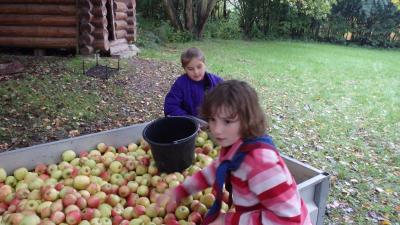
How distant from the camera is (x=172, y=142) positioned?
288 cm

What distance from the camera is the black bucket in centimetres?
287

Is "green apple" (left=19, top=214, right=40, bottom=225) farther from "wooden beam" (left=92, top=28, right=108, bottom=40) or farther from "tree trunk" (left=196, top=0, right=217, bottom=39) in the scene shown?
"tree trunk" (left=196, top=0, right=217, bottom=39)

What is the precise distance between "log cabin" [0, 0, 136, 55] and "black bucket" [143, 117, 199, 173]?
20.9ft

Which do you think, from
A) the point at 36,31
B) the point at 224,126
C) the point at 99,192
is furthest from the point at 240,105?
the point at 36,31

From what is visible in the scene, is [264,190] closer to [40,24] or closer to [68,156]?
[68,156]

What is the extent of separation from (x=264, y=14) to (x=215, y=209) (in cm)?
1788

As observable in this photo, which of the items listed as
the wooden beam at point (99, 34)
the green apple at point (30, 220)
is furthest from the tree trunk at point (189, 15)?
the green apple at point (30, 220)

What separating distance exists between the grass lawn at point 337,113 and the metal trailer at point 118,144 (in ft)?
4.22

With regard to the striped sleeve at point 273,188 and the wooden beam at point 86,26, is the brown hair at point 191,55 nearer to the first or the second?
the striped sleeve at point 273,188

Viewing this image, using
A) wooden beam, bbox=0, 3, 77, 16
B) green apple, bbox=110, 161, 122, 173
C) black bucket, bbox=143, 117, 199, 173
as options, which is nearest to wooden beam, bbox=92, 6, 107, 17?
wooden beam, bbox=0, 3, 77, 16

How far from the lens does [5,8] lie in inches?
361

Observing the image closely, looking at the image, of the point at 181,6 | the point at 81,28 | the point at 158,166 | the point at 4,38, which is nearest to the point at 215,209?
the point at 158,166

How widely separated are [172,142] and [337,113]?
5014mm

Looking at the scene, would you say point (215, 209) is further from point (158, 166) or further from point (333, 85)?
point (333, 85)
